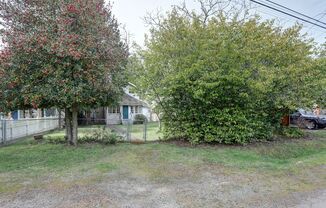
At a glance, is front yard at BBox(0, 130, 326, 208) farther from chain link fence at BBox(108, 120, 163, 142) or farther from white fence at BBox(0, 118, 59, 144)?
white fence at BBox(0, 118, 59, 144)

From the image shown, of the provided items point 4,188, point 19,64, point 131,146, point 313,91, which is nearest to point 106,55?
point 19,64

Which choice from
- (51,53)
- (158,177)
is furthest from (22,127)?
(158,177)

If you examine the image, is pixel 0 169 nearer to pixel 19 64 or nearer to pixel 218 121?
pixel 19 64

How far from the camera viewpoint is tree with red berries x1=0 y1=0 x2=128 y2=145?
8.81 meters

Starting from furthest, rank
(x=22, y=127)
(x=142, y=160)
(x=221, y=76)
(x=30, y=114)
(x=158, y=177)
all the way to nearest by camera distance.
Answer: (x=30, y=114) → (x=22, y=127) → (x=221, y=76) → (x=142, y=160) → (x=158, y=177)

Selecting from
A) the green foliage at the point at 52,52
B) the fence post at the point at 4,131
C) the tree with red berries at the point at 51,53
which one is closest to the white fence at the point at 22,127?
the fence post at the point at 4,131

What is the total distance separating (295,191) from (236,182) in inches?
48.1

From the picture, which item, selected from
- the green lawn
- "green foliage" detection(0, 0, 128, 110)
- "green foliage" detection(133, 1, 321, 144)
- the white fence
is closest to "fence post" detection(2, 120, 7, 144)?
the white fence

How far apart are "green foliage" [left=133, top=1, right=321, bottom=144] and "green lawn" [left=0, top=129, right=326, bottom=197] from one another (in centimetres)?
99

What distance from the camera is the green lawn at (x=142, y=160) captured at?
22.0ft

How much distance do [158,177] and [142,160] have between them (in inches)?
69.2

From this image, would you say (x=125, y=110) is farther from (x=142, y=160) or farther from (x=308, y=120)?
(x=142, y=160)

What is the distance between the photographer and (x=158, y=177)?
21.1 ft

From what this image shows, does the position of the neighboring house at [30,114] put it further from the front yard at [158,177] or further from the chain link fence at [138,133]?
the front yard at [158,177]
